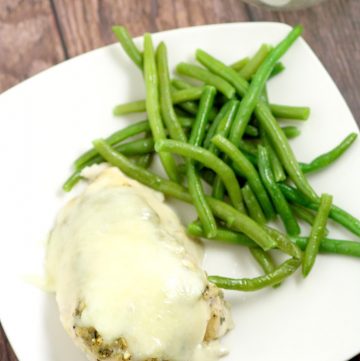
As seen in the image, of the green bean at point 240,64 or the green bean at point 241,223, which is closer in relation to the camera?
the green bean at point 241,223

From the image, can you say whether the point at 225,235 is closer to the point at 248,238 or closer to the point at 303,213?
the point at 248,238

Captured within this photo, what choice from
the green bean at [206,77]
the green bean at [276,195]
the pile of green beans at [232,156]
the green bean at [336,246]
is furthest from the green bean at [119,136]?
the green bean at [336,246]

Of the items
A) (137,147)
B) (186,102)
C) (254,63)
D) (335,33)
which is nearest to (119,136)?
(137,147)

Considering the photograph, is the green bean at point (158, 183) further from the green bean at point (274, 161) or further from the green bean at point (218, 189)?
the green bean at point (274, 161)

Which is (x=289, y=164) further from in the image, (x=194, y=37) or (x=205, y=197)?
(x=194, y=37)

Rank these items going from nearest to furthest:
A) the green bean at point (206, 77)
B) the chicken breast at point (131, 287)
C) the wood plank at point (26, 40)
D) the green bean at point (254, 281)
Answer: the chicken breast at point (131, 287) < the green bean at point (254, 281) < the green bean at point (206, 77) < the wood plank at point (26, 40)

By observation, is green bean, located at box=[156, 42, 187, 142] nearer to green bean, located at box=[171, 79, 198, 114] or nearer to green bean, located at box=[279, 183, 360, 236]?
green bean, located at box=[171, 79, 198, 114]

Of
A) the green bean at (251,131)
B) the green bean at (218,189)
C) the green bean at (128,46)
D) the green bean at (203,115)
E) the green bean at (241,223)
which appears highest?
Result: the green bean at (128,46)
